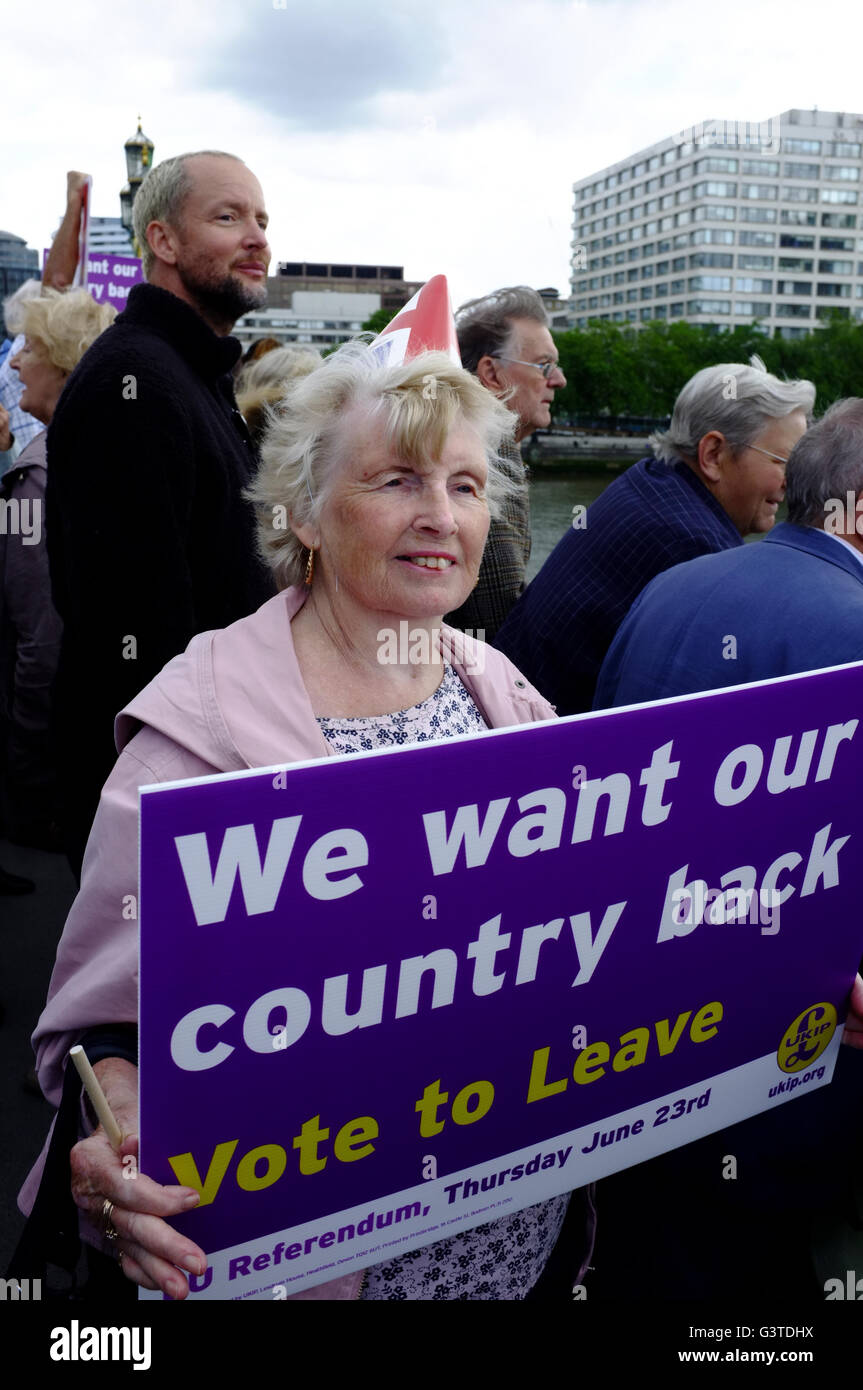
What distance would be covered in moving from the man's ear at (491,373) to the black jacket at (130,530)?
1.77 meters

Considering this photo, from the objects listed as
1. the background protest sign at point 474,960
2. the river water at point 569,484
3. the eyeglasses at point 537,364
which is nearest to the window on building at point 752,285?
the river water at point 569,484

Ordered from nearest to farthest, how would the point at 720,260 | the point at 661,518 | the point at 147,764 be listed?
1. the point at 147,764
2. the point at 661,518
3. the point at 720,260

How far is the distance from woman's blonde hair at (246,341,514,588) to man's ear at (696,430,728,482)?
1.65 metres

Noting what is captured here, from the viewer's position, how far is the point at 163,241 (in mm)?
2898

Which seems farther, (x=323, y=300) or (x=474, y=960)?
(x=323, y=300)

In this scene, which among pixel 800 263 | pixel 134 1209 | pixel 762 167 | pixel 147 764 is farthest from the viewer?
pixel 800 263

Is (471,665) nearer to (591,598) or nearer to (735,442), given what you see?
(591,598)

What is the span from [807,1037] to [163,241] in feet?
8.17

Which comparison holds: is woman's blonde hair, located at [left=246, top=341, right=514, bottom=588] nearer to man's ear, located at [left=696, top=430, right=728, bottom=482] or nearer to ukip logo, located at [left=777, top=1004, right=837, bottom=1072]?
ukip logo, located at [left=777, top=1004, right=837, bottom=1072]

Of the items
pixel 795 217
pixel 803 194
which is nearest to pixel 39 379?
pixel 795 217

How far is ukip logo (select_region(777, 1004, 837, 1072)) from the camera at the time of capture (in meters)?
1.68

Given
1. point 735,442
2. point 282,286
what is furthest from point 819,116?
point 735,442

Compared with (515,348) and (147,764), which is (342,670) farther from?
(515,348)

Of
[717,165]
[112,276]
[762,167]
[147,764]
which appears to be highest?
[762,167]
